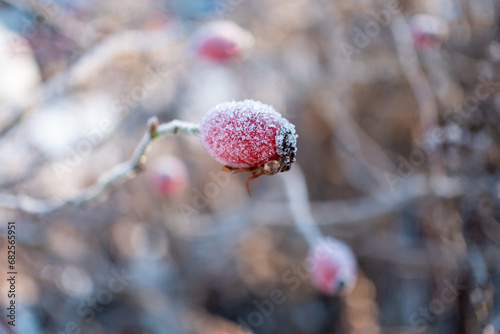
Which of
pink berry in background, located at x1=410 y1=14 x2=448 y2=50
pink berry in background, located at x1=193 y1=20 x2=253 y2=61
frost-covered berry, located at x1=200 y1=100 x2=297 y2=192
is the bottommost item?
pink berry in background, located at x1=410 y1=14 x2=448 y2=50

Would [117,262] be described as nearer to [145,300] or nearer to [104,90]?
[145,300]

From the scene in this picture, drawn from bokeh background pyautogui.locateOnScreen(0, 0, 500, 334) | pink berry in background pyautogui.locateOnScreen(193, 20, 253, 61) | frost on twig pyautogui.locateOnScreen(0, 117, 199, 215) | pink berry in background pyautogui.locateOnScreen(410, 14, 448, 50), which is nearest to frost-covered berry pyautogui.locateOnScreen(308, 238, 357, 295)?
bokeh background pyautogui.locateOnScreen(0, 0, 500, 334)

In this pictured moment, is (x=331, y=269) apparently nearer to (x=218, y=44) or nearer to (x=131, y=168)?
(x=131, y=168)

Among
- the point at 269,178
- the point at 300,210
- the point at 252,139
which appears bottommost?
the point at 269,178

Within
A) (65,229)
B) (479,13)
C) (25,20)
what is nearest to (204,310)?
(65,229)

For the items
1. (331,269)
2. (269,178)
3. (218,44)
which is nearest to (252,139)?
(331,269)

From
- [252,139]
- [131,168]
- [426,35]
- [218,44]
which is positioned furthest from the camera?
[426,35]

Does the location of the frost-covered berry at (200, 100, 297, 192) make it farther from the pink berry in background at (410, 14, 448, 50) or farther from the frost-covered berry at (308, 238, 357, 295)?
the pink berry in background at (410, 14, 448, 50)
